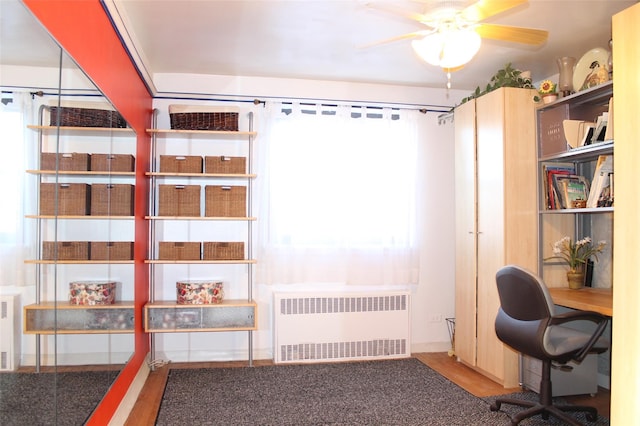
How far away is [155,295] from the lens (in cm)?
421

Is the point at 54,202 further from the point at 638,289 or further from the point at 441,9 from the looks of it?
the point at 638,289

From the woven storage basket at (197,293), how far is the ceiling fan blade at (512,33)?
9.09 ft

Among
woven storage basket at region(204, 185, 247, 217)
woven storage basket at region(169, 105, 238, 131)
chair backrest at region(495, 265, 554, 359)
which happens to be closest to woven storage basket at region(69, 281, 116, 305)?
woven storage basket at region(204, 185, 247, 217)

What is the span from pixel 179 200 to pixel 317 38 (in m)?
1.70

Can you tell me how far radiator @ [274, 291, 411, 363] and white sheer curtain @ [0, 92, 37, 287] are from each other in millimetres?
2971

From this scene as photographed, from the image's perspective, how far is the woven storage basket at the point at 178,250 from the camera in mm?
3938

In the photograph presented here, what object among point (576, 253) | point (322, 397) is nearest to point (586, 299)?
point (576, 253)

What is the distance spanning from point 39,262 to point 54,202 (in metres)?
0.24

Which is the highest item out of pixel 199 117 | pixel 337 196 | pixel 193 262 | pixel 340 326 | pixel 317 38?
pixel 317 38

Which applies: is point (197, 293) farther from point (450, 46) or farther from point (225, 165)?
point (450, 46)

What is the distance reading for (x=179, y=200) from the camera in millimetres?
3975

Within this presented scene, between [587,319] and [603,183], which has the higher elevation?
[603,183]

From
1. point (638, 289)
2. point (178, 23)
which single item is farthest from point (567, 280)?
point (178, 23)

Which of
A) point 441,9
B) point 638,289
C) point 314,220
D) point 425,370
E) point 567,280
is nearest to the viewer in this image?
point 638,289
